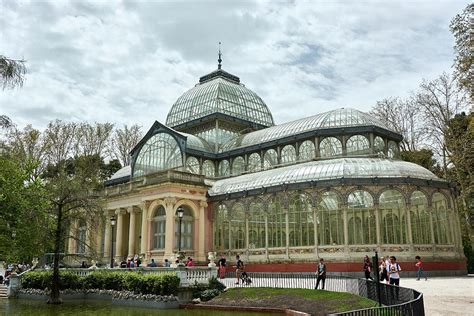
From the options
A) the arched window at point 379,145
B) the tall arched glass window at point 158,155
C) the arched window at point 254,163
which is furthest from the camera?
the arched window at point 254,163

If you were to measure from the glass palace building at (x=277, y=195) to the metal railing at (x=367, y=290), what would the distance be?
187 inches

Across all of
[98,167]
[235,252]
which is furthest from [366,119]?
[98,167]

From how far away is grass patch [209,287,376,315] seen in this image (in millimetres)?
17484

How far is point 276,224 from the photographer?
33531mm

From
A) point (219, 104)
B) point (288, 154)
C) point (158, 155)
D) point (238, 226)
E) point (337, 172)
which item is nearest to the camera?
point (337, 172)

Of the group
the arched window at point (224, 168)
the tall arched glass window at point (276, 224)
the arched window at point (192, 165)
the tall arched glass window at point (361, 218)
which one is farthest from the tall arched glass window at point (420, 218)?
the arched window at point (192, 165)

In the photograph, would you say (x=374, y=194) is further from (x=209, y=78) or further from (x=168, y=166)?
(x=209, y=78)

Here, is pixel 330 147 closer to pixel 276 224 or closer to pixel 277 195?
pixel 277 195

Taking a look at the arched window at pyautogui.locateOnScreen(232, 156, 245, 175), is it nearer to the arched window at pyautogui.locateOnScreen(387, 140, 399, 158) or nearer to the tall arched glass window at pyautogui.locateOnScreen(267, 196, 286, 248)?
the tall arched glass window at pyautogui.locateOnScreen(267, 196, 286, 248)

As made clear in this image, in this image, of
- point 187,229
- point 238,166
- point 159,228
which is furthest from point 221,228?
point 238,166

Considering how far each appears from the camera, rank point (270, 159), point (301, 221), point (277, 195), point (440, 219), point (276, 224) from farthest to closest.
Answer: point (270, 159)
point (277, 195)
point (276, 224)
point (301, 221)
point (440, 219)

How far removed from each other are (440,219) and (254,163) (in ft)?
54.8

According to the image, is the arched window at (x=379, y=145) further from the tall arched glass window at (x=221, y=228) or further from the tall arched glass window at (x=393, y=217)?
the tall arched glass window at (x=221, y=228)

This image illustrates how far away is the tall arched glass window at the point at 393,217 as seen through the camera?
30094 mm
